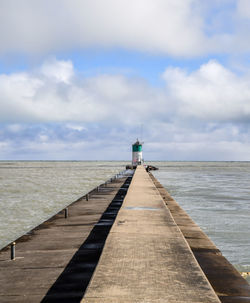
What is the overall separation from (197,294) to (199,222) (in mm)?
12326

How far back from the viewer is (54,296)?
489 centimetres

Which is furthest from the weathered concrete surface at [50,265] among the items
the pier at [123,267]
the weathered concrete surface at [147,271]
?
the weathered concrete surface at [147,271]

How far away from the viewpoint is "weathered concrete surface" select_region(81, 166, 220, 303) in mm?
4129

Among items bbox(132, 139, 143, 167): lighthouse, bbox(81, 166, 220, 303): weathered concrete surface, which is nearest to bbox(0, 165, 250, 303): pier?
bbox(81, 166, 220, 303): weathered concrete surface

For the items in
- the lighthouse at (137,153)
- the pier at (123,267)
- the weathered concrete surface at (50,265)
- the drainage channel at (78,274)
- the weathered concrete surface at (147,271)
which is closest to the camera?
the weathered concrete surface at (147,271)

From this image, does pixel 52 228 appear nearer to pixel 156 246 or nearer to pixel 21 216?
Answer: pixel 156 246

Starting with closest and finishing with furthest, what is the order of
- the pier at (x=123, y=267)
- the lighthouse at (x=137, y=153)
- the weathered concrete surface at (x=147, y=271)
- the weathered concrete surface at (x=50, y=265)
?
the weathered concrete surface at (x=147, y=271) < the pier at (x=123, y=267) < the weathered concrete surface at (x=50, y=265) < the lighthouse at (x=137, y=153)

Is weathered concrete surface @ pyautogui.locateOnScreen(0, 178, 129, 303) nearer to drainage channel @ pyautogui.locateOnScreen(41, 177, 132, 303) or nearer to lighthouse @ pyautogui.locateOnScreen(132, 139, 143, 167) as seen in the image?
drainage channel @ pyautogui.locateOnScreen(41, 177, 132, 303)

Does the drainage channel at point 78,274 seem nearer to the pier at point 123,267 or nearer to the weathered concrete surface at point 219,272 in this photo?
the pier at point 123,267

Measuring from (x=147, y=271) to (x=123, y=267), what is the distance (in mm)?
380

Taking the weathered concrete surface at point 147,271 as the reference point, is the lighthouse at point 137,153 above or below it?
above

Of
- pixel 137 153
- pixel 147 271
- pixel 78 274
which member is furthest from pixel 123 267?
pixel 137 153

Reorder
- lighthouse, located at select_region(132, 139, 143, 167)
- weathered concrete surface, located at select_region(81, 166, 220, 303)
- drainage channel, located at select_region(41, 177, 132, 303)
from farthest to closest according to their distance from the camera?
lighthouse, located at select_region(132, 139, 143, 167) → drainage channel, located at select_region(41, 177, 132, 303) → weathered concrete surface, located at select_region(81, 166, 220, 303)

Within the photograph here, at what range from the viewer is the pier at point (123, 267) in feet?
14.2
